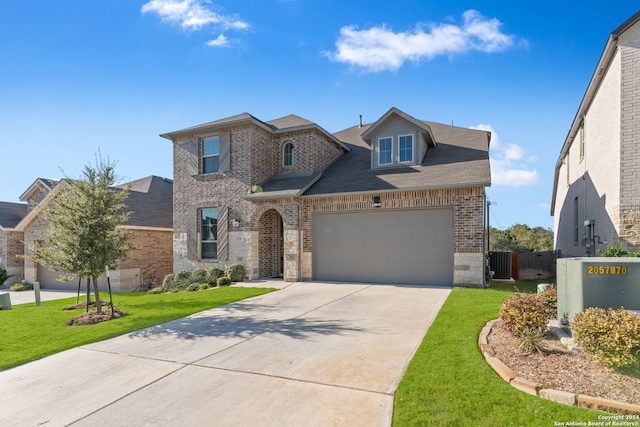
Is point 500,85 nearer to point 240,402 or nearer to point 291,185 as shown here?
point 291,185

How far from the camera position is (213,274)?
14516 mm

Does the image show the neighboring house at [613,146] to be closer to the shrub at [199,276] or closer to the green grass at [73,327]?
the green grass at [73,327]

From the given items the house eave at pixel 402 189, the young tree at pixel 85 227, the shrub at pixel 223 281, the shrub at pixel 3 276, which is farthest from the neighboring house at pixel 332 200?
the shrub at pixel 3 276

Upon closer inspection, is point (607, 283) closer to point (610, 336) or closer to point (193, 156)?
point (610, 336)

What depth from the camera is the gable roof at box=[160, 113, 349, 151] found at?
582 inches

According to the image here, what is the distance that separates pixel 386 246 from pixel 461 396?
8979 millimetres

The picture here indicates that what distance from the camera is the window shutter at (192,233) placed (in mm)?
15703

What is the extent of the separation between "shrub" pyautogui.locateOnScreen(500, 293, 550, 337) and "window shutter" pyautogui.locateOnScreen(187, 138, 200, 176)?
13980mm

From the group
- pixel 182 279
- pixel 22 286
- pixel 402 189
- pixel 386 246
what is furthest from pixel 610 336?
pixel 22 286

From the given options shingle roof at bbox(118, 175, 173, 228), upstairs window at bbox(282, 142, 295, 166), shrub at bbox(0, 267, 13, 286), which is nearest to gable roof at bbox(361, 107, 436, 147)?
upstairs window at bbox(282, 142, 295, 166)

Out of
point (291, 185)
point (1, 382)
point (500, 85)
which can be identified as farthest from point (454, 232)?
point (1, 382)

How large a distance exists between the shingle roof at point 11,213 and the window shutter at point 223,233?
612 inches

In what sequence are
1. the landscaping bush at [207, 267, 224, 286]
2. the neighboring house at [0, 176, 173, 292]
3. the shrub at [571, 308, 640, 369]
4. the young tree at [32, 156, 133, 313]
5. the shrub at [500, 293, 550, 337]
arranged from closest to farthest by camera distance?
the shrub at [571, 308, 640, 369] < the shrub at [500, 293, 550, 337] < the young tree at [32, 156, 133, 313] < the landscaping bush at [207, 267, 224, 286] < the neighboring house at [0, 176, 173, 292]

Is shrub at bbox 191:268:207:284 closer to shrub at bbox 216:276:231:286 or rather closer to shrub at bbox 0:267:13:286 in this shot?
shrub at bbox 216:276:231:286
